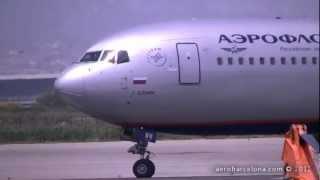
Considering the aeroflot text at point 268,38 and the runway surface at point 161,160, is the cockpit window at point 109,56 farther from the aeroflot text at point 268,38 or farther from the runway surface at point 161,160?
the runway surface at point 161,160

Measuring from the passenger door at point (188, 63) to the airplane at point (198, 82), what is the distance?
2cm

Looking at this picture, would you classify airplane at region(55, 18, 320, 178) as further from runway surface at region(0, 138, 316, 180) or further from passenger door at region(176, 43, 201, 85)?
runway surface at region(0, 138, 316, 180)

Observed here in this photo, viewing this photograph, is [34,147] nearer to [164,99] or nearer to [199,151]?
[199,151]

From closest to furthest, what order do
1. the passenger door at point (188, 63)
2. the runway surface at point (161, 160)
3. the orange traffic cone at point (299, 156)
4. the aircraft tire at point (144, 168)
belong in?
the orange traffic cone at point (299, 156)
the aircraft tire at point (144, 168)
the passenger door at point (188, 63)
the runway surface at point (161, 160)

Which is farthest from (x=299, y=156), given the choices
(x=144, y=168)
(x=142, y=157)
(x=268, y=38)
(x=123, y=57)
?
(x=123, y=57)

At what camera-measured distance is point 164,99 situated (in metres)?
15.2

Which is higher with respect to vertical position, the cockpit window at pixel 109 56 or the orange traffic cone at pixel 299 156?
the cockpit window at pixel 109 56

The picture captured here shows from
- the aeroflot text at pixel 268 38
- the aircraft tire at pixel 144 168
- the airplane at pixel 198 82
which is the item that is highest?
the aeroflot text at pixel 268 38

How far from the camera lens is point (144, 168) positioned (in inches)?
593

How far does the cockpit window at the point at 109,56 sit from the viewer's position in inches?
604

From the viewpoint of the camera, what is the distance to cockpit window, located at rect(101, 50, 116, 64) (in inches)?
604

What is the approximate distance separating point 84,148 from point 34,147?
230cm

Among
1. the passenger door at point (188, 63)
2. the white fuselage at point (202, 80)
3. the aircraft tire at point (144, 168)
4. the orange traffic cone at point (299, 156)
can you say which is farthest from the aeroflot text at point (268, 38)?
the orange traffic cone at point (299, 156)

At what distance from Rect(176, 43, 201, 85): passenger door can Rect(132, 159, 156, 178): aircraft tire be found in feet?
5.96
